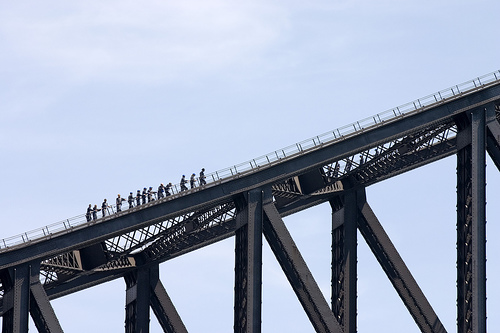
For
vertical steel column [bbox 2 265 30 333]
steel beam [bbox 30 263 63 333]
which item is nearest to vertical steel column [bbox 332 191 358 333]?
steel beam [bbox 30 263 63 333]

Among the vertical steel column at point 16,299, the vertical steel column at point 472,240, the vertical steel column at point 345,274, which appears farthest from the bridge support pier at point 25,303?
the vertical steel column at point 472,240

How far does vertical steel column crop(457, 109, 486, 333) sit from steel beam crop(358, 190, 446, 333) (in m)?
6.86

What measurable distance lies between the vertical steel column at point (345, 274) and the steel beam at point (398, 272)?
1.39 metres

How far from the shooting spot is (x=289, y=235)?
71625mm

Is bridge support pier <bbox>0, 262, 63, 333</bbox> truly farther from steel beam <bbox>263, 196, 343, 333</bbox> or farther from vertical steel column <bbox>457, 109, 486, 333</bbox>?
vertical steel column <bbox>457, 109, 486, 333</bbox>

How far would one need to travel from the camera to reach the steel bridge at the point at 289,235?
229 feet

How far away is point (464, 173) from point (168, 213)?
1613cm

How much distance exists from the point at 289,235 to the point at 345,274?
291 inches

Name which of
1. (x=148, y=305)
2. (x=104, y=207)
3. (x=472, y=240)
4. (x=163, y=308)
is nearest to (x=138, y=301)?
(x=148, y=305)

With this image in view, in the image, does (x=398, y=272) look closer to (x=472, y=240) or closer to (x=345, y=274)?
(x=345, y=274)

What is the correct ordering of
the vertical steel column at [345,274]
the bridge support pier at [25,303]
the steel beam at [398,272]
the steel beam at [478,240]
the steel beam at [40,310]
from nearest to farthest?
the bridge support pier at [25,303] → the steel beam at [40,310] → the steel beam at [478,240] → the vertical steel column at [345,274] → the steel beam at [398,272]

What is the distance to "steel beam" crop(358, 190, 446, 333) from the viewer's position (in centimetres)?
7888

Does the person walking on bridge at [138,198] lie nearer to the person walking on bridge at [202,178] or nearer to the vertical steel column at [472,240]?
the person walking on bridge at [202,178]

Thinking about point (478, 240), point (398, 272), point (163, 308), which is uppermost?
point (163, 308)
